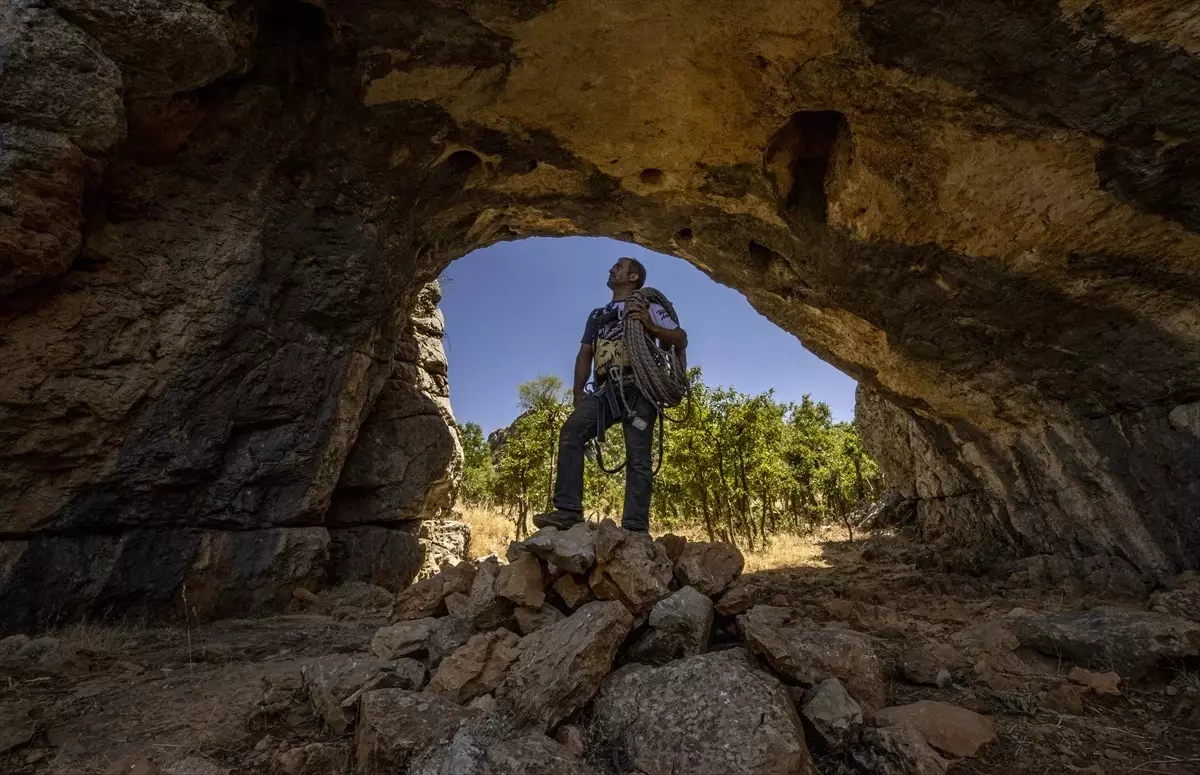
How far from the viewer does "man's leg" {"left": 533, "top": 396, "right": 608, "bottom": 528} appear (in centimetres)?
370

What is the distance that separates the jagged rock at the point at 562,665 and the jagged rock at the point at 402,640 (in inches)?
27.1

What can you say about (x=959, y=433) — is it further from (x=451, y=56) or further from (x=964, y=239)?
(x=451, y=56)

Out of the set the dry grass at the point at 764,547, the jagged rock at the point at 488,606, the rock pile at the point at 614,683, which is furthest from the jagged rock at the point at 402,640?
the dry grass at the point at 764,547

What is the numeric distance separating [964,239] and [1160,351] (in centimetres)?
179

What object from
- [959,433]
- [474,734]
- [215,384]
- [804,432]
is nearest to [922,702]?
[474,734]

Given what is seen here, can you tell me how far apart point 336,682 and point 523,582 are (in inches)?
39.4

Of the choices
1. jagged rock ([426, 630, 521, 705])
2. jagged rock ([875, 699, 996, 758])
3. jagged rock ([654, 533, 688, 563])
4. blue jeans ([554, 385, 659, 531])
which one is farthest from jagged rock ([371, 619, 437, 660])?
jagged rock ([875, 699, 996, 758])

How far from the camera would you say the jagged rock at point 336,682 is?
256 cm

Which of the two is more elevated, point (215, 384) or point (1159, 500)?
point (215, 384)

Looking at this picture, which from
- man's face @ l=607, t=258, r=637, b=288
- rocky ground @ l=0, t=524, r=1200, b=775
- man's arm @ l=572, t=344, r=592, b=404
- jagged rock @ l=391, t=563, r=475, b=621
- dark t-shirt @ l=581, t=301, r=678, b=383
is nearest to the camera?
rocky ground @ l=0, t=524, r=1200, b=775

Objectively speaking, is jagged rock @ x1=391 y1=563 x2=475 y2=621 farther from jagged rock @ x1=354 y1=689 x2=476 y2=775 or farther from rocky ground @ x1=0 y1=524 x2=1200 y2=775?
jagged rock @ x1=354 y1=689 x2=476 y2=775

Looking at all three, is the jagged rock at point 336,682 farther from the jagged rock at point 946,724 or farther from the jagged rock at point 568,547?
the jagged rock at point 946,724

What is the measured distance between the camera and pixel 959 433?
22.8 feet

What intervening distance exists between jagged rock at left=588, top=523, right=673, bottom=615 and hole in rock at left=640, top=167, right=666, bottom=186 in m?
4.41
